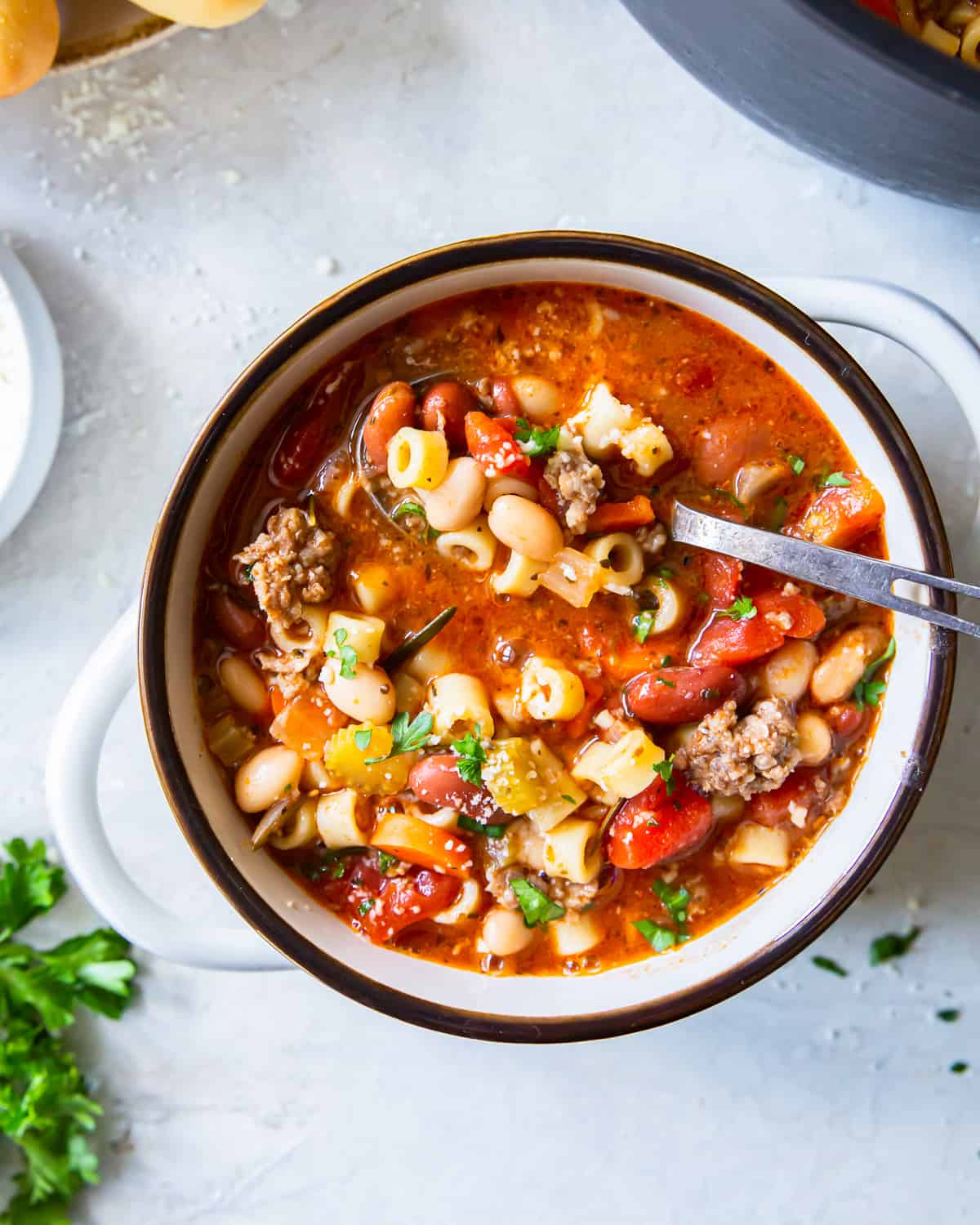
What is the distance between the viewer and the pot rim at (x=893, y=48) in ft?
6.23

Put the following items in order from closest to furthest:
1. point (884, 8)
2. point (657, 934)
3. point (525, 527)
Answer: point (884, 8), point (525, 527), point (657, 934)

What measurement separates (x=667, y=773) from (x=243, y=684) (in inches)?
40.4

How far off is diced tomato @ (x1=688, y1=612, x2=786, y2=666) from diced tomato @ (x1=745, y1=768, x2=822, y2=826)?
0.31 meters

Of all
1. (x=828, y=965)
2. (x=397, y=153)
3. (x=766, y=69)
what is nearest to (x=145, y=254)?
(x=397, y=153)

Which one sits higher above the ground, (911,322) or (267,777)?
(911,322)

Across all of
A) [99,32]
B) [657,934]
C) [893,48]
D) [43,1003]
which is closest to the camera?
[893,48]

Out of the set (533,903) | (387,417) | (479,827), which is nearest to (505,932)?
(533,903)

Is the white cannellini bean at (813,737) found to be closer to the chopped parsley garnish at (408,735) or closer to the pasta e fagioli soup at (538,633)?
the pasta e fagioli soup at (538,633)

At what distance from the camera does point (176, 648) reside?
8.91ft

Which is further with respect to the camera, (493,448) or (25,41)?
(25,41)

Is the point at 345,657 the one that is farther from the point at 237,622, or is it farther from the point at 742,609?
the point at 742,609

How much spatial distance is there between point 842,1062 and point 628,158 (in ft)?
8.22

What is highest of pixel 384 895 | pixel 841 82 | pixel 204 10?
pixel 841 82

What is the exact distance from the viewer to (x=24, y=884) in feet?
10.8
